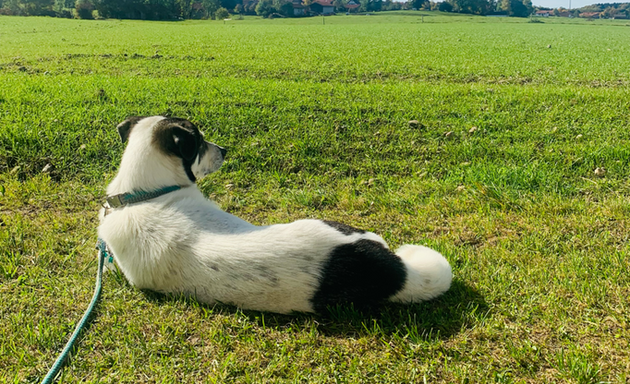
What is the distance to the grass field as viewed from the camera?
7.97ft

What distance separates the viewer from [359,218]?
428cm

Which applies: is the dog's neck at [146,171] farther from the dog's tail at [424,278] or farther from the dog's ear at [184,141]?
the dog's tail at [424,278]

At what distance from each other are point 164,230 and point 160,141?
0.85 meters

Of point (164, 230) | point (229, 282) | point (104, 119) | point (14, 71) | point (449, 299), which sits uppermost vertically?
point (14, 71)

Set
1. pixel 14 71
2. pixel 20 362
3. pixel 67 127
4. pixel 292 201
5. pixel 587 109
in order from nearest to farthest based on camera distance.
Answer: pixel 20 362 < pixel 292 201 < pixel 67 127 < pixel 587 109 < pixel 14 71

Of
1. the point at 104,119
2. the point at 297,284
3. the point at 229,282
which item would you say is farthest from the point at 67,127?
the point at 297,284

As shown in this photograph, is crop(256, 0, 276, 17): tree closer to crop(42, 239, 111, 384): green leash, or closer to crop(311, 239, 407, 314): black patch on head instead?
crop(42, 239, 111, 384): green leash

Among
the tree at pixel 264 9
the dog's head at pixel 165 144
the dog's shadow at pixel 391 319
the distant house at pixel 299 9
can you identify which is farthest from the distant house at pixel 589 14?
the dog's head at pixel 165 144

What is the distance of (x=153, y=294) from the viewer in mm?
2996

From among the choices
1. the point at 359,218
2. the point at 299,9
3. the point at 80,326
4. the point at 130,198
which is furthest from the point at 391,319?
the point at 299,9

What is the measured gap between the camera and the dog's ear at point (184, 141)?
3.22 metres

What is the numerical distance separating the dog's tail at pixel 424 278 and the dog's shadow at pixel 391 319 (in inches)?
3.1

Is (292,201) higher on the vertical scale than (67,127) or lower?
lower

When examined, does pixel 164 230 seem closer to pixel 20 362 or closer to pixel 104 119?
pixel 20 362
